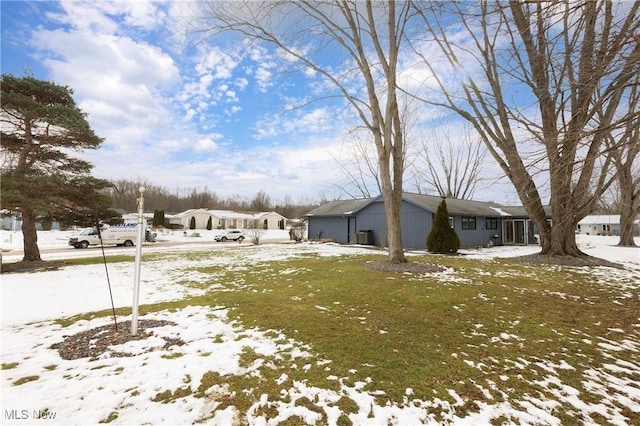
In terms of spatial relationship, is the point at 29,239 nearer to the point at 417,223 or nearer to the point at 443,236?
the point at 443,236

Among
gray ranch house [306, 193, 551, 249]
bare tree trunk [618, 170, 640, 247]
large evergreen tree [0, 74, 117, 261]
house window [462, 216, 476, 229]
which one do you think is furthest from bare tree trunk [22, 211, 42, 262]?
bare tree trunk [618, 170, 640, 247]

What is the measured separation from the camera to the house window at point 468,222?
20.9 meters

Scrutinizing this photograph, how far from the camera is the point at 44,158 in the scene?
11.7 meters

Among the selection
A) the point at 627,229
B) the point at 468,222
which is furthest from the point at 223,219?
the point at 627,229

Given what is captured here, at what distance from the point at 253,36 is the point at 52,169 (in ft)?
31.6

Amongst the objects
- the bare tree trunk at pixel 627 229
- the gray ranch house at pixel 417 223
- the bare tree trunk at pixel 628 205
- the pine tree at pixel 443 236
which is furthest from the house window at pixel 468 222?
the bare tree trunk at pixel 627 229

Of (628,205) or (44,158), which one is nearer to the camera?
(44,158)

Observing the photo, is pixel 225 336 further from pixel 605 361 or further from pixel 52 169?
pixel 52 169

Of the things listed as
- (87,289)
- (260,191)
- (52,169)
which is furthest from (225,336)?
(260,191)

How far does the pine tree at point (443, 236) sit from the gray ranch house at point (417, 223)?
1819 millimetres

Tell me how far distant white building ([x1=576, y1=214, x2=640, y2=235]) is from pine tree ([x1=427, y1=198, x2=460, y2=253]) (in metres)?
53.5

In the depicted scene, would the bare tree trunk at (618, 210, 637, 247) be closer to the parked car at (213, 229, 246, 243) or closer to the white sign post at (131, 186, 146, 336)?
the white sign post at (131, 186, 146, 336)

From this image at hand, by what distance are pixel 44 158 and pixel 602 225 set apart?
77506 mm

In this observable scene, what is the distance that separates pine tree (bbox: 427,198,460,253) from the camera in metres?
16.8
